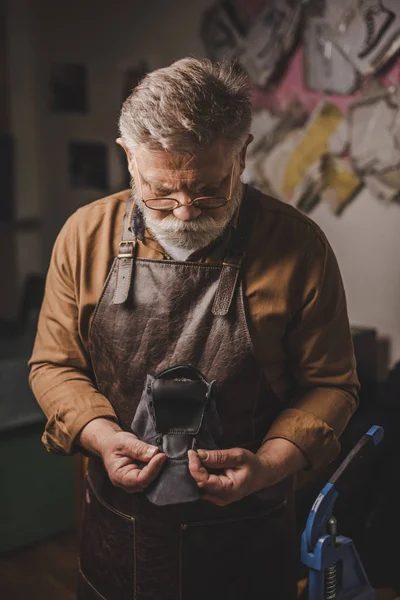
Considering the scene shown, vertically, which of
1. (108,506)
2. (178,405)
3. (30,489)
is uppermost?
(178,405)

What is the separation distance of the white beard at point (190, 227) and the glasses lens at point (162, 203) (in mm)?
22

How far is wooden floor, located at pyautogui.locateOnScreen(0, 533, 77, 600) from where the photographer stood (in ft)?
10.1

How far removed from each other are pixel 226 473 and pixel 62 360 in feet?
1.60

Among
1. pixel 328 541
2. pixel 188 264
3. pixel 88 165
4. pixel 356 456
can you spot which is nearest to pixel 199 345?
pixel 188 264

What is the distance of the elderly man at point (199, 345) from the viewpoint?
148cm

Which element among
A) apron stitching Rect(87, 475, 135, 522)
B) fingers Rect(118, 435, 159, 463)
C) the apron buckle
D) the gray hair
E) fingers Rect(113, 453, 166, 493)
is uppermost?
the gray hair

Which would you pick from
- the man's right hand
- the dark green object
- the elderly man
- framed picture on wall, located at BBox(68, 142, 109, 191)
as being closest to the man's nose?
the elderly man

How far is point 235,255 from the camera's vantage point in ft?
5.13

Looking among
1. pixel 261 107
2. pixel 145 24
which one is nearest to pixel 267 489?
pixel 261 107

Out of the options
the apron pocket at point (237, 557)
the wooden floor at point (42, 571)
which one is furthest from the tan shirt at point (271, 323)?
the wooden floor at point (42, 571)

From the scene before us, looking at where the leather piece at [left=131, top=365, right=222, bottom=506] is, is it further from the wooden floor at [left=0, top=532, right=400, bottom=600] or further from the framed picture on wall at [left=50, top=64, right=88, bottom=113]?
the framed picture on wall at [left=50, top=64, right=88, bottom=113]

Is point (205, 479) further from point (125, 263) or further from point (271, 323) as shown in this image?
point (125, 263)

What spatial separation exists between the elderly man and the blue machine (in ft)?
0.24

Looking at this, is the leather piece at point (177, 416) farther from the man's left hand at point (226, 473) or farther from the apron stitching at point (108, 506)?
the apron stitching at point (108, 506)
